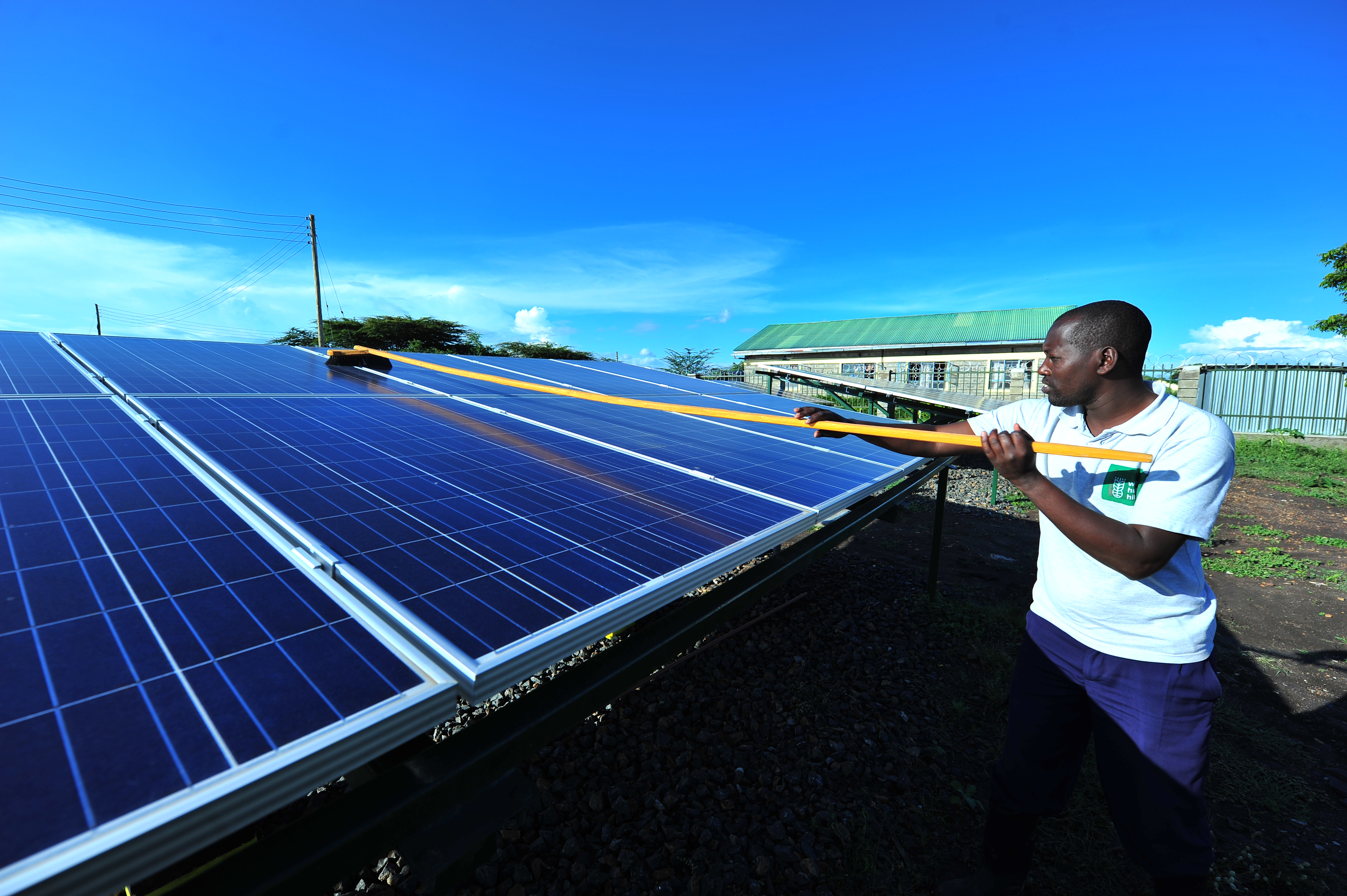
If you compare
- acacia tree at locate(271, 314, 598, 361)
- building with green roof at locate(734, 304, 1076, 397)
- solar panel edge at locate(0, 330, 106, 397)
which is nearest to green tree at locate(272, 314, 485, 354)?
acacia tree at locate(271, 314, 598, 361)

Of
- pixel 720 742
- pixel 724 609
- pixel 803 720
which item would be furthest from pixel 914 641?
pixel 724 609

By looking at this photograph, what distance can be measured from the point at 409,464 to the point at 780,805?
12.4ft

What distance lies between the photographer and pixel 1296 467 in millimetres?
18562

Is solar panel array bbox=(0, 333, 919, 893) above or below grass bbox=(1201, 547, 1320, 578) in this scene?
above

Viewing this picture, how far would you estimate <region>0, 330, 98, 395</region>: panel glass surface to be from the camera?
12.8 ft

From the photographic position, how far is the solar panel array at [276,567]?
3.87 ft

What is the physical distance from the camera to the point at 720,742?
4.89 meters

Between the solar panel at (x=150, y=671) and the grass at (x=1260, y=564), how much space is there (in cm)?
1333

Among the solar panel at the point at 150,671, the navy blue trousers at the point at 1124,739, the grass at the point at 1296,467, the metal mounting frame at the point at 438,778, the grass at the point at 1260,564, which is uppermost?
the solar panel at the point at 150,671

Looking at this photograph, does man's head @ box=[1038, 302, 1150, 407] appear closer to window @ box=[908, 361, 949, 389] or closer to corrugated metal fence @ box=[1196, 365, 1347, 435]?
A: corrugated metal fence @ box=[1196, 365, 1347, 435]

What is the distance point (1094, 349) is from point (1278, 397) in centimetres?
3047

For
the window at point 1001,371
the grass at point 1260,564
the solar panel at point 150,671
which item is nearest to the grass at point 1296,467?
the grass at point 1260,564

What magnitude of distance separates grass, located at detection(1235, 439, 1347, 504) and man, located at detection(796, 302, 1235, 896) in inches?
652

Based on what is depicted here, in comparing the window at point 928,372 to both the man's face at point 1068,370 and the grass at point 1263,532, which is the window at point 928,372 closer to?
the grass at point 1263,532
